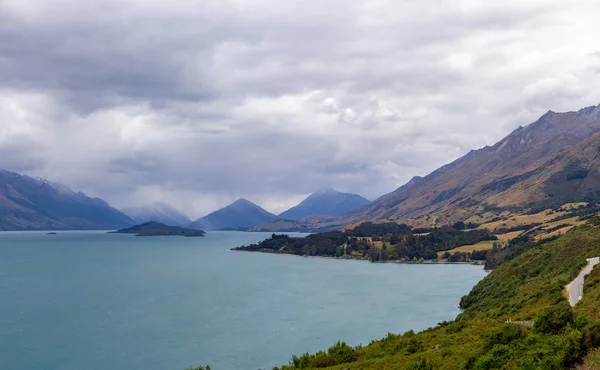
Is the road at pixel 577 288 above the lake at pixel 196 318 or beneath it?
above

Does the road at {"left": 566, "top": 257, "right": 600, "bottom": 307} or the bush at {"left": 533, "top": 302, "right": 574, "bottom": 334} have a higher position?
the bush at {"left": 533, "top": 302, "right": 574, "bottom": 334}

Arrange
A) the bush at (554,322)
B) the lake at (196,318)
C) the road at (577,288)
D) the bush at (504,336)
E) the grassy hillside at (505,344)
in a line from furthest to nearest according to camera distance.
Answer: the lake at (196,318) → the road at (577,288) → the bush at (504,336) → the bush at (554,322) → the grassy hillside at (505,344)

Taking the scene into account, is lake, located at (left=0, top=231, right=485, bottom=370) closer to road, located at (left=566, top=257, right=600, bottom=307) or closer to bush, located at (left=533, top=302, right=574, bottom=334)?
road, located at (left=566, top=257, right=600, bottom=307)

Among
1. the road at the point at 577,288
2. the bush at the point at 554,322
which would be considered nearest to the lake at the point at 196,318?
the road at the point at 577,288

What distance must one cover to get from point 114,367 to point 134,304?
198 feet

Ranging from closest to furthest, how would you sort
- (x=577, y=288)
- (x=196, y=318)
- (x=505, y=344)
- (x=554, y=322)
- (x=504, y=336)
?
(x=554, y=322)
(x=505, y=344)
(x=504, y=336)
(x=577, y=288)
(x=196, y=318)

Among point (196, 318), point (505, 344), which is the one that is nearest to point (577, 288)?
point (505, 344)

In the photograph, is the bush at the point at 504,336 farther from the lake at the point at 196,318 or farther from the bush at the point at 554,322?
the lake at the point at 196,318

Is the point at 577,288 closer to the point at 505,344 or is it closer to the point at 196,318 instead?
the point at 505,344

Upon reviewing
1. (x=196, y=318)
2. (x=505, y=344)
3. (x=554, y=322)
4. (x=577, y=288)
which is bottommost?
(x=196, y=318)

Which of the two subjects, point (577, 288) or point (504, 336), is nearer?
point (504, 336)

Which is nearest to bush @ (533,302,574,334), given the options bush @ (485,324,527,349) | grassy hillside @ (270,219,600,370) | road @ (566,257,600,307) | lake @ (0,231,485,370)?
grassy hillside @ (270,219,600,370)

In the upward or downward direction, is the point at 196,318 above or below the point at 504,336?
below

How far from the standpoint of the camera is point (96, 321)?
389 feet
